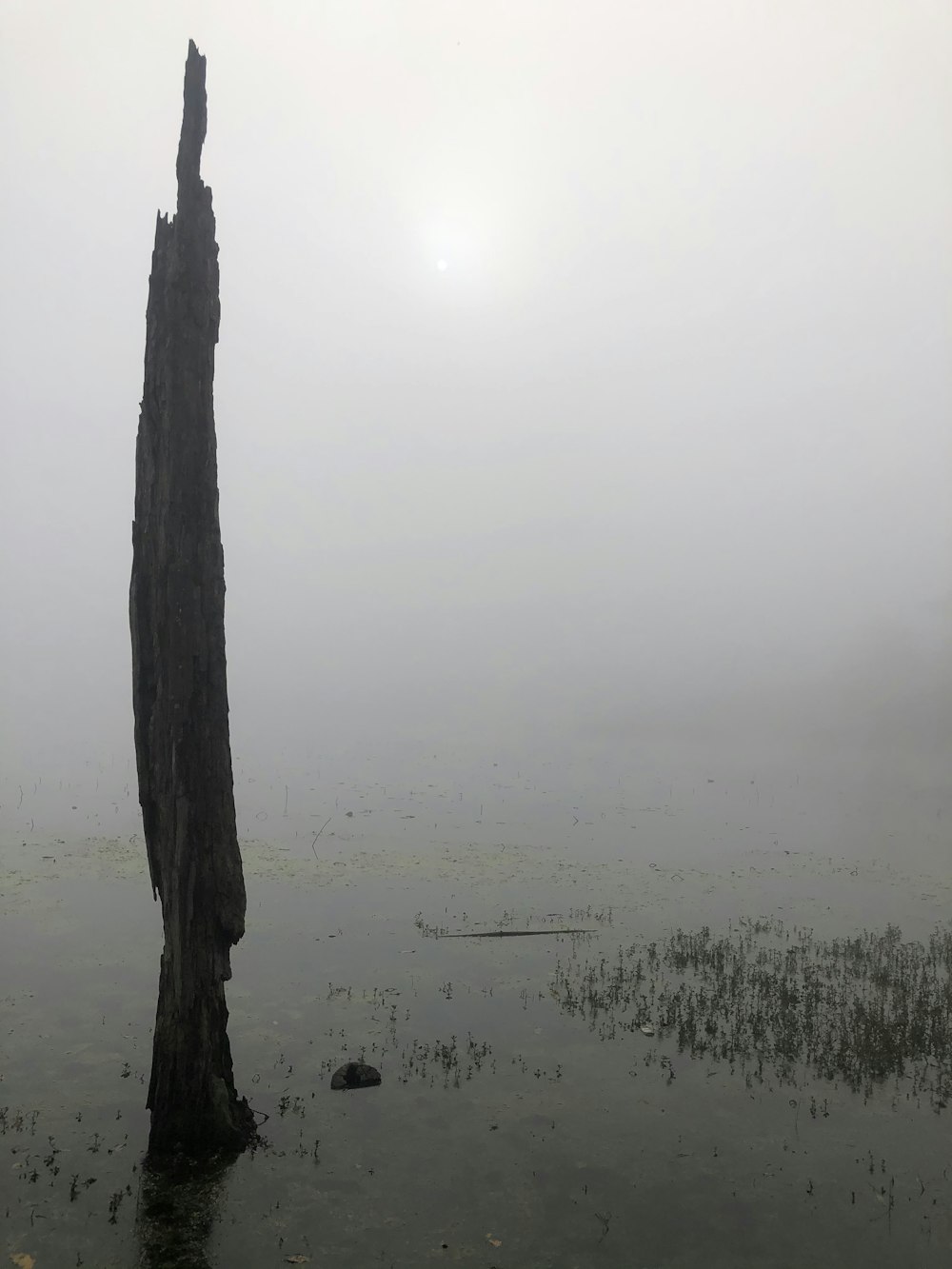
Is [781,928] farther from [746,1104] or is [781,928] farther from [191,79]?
[191,79]

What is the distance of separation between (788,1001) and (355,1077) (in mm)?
4530

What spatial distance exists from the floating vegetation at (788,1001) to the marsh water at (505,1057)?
40 millimetres

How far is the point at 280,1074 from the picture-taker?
738 cm

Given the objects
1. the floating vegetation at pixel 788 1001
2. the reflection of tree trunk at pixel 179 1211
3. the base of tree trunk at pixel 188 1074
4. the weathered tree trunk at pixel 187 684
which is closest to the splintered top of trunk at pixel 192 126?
the weathered tree trunk at pixel 187 684

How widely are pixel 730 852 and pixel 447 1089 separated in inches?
416

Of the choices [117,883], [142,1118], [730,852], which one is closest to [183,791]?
[142,1118]

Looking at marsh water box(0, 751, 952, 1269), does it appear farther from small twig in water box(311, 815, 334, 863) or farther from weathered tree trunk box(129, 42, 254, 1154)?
weathered tree trunk box(129, 42, 254, 1154)

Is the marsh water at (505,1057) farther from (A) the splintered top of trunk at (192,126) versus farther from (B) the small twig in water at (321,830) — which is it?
(A) the splintered top of trunk at (192,126)

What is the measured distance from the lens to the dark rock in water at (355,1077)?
7.17m

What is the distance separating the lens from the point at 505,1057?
7.80 meters

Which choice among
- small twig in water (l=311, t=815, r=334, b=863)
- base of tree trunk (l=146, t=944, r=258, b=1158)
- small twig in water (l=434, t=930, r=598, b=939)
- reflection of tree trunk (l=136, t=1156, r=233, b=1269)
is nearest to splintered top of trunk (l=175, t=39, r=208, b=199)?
base of tree trunk (l=146, t=944, r=258, b=1158)

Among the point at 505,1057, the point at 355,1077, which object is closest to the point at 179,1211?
the point at 355,1077

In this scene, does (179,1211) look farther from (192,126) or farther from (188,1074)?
(192,126)

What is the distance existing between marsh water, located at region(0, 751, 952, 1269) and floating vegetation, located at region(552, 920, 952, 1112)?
0.04 metres
